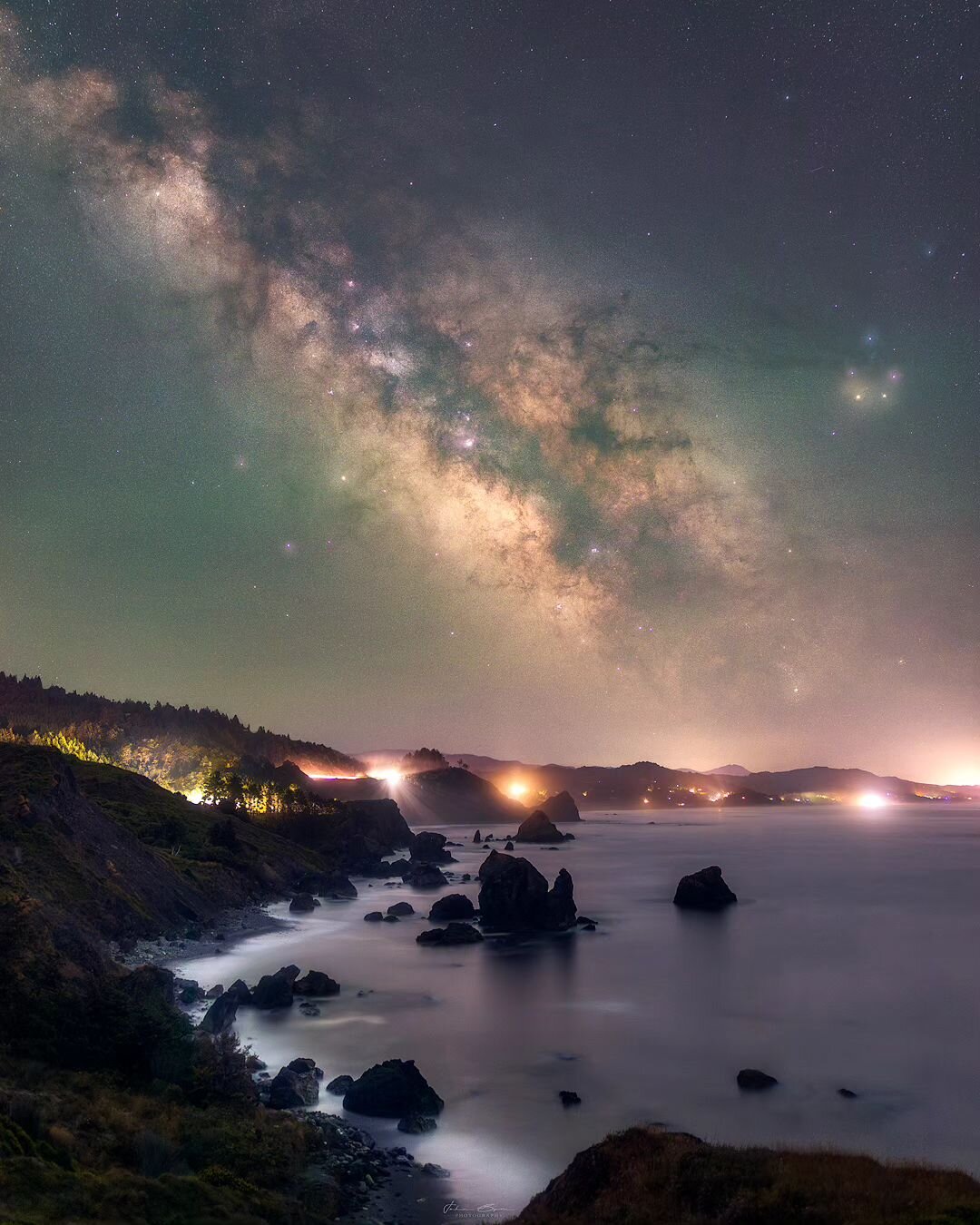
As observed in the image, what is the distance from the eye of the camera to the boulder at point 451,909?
75.5 metres

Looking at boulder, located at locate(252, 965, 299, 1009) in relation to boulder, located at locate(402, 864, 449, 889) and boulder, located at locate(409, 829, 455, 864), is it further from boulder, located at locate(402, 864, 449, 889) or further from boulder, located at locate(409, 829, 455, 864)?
boulder, located at locate(409, 829, 455, 864)

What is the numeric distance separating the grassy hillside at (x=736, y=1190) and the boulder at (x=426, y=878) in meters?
89.7

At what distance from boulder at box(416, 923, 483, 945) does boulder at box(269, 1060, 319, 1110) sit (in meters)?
35.9

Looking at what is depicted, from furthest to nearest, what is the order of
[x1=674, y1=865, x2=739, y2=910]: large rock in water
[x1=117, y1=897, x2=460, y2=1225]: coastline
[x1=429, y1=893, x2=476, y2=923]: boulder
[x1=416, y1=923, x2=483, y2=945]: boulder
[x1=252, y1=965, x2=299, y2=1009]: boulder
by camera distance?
[x1=674, y1=865, x2=739, y2=910]: large rock in water < [x1=429, y1=893, x2=476, y2=923]: boulder < [x1=416, y1=923, x2=483, y2=945]: boulder < [x1=252, y1=965, x2=299, y2=1009]: boulder < [x1=117, y1=897, x2=460, y2=1225]: coastline

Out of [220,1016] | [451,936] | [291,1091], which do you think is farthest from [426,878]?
[291,1091]

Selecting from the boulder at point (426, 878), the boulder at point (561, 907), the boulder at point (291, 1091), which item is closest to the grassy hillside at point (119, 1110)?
the boulder at point (291, 1091)

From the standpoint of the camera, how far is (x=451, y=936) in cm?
6303

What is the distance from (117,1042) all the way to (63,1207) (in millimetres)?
13023

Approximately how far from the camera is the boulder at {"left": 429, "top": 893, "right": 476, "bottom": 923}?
75.5 m

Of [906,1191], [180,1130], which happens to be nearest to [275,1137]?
[180,1130]

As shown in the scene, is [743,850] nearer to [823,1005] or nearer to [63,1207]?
[823,1005]

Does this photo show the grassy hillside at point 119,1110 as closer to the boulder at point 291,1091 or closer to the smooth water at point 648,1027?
the boulder at point 291,1091

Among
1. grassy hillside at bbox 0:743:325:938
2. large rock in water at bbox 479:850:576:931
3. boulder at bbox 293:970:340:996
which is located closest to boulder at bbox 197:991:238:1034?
grassy hillside at bbox 0:743:325:938

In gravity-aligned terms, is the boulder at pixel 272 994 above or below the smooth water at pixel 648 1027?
above
